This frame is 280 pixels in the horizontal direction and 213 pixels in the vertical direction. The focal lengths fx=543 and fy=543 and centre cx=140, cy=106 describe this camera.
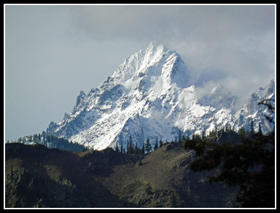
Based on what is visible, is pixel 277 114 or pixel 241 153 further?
pixel 277 114

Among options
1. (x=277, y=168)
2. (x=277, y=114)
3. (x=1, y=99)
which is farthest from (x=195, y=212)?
(x=1, y=99)

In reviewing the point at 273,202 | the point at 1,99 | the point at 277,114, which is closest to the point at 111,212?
the point at 273,202

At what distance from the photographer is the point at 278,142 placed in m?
35.4

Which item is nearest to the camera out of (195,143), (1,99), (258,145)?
(258,145)

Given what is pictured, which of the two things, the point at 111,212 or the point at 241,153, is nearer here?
the point at 111,212

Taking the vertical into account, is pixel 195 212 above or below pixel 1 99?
below

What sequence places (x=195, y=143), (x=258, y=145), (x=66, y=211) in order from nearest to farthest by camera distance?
(x=66, y=211)
(x=258, y=145)
(x=195, y=143)

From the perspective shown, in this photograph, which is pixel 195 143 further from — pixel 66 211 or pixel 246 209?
pixel 66 211

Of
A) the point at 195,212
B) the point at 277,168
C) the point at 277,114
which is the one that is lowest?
the point at 195,212

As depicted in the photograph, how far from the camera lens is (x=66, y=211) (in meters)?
33.3

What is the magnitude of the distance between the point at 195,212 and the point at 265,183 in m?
5.54

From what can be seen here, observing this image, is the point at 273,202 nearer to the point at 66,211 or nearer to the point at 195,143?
the point at 195,143

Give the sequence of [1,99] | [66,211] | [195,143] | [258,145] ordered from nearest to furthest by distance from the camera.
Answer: [66,211] < [258,145] < [195,143] < [1,99]

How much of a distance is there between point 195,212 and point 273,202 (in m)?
5.24
